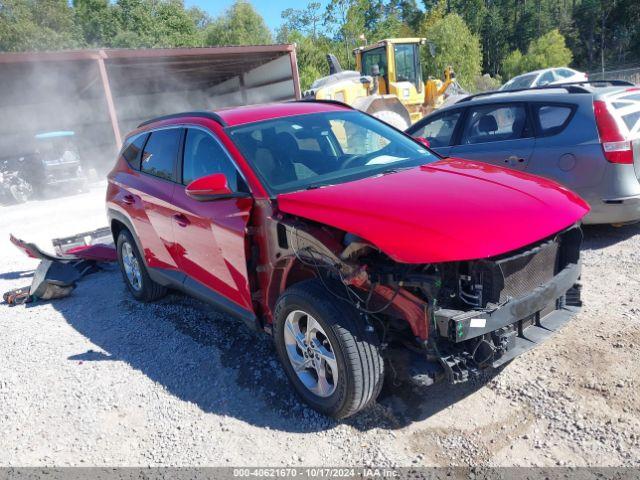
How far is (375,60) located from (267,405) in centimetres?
1287

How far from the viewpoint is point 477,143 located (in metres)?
6.06

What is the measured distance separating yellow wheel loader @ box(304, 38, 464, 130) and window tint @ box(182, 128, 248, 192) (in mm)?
8521

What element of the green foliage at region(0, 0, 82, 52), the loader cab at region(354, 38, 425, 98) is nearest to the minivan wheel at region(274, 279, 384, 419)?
the loader cab at region(354, 38, 425, 98)

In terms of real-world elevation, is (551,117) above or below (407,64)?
below

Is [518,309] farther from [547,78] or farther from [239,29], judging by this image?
[239,29]

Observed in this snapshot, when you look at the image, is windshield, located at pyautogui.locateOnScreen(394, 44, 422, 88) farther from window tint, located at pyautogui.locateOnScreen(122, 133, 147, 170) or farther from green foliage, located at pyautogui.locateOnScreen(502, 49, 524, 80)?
green foliage, located at pyautogui.locateOnScreen(502, 49, 524, 80)

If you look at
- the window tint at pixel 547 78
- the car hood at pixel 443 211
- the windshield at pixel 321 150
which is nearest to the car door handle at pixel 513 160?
the windshield at pixel 321 150

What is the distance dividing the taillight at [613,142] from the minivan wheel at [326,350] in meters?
3.68

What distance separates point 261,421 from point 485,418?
1365mm

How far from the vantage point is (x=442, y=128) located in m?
6.68

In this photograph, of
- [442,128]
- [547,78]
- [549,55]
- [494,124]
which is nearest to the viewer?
[494,124]

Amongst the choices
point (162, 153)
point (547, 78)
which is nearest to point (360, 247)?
point (162, 153)

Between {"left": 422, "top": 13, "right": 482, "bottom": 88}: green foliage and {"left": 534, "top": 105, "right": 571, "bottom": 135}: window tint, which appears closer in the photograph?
{"left": 534, "top": 105, "right": 571, "bottom": 135}: window tint

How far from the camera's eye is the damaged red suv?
2672mm
